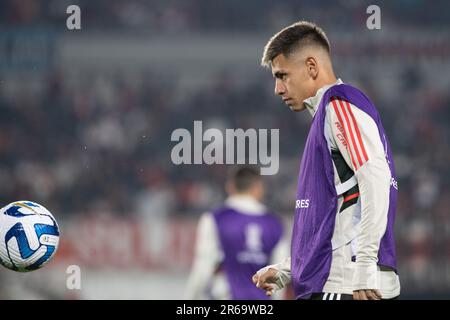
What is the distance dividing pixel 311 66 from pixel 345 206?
0.71m

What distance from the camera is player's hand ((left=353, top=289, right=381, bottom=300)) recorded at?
11.5 feet

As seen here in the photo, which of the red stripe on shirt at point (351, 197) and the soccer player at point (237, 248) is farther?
the soccer player at point (237, 248)

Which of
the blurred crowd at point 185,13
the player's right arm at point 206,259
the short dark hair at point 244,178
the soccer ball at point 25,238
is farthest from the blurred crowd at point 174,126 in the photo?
the soccer ball at point 25,238

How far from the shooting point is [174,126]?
55.1ft

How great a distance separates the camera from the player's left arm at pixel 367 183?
3533mm

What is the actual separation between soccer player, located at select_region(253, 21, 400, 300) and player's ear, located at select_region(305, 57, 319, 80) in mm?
83

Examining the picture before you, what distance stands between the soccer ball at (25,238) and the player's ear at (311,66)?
5.43 ft

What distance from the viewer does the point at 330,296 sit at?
147 inches

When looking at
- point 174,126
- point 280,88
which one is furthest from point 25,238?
point 174,126

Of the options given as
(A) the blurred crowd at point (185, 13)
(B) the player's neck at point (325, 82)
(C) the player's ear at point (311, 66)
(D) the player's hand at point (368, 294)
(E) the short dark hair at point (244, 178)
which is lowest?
(D) the player's hand at point (368, 294)

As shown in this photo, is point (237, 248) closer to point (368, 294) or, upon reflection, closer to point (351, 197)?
point (351, 197)

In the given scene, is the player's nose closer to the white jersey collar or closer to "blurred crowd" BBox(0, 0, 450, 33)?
the white jersey collar

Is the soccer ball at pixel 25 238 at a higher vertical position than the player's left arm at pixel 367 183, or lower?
lower

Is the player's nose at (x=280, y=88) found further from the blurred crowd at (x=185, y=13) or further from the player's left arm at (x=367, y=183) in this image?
the blurred crowd at (x=185, y=13)
